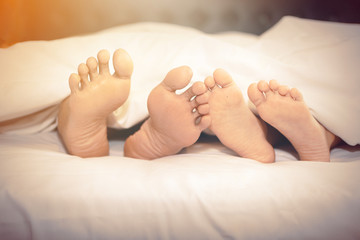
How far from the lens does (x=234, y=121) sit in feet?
2.16

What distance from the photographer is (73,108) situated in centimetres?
65

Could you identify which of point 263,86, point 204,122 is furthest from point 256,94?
point 204,122

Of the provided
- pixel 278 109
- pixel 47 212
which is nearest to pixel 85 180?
pixel 47 212

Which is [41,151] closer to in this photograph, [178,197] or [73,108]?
[73,108]

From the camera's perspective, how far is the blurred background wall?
4.45ft

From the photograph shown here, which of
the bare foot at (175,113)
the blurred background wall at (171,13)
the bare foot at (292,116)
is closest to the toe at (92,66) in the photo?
the bare foot at (175,113)

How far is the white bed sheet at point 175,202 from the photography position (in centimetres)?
48

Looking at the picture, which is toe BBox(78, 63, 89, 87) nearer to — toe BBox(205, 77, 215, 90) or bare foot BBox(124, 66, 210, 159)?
bare foot BBox(124, 66, 210, 159)

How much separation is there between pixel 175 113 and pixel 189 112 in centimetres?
3

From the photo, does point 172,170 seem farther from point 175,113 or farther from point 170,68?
point 170,68

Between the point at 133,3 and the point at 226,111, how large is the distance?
0.96 metres

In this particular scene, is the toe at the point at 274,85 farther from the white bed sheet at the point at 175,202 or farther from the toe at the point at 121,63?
the toe at the point at 121,63

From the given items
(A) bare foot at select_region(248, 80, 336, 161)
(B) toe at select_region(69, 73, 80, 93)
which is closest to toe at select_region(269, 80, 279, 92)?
(A) bare foot at select_region(248, 80, 336, 161)

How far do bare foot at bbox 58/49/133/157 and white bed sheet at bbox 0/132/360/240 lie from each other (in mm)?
115
